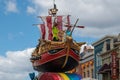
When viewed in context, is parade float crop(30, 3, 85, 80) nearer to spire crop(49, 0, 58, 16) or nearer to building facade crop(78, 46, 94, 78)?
spire crop(49, 0, 58, 16)

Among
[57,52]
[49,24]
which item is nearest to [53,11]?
[49,24]

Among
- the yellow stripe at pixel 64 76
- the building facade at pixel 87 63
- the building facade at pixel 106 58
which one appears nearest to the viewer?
the yellow stripe at pixel 64 76

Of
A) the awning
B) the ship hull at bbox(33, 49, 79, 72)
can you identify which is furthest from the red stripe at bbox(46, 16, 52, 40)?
the awning

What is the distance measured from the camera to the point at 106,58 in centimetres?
6656

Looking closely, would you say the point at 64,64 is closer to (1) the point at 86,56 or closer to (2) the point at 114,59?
(2) the point at 114,59

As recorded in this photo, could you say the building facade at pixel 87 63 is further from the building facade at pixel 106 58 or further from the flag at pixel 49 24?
the flag at pixel 49 24

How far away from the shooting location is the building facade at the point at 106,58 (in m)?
60.1

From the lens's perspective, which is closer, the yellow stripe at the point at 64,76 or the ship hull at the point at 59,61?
the yellow stripe at the point at 64,76

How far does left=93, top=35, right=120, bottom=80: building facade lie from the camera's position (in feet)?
197

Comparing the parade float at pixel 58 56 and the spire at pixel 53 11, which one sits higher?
the spire at pixel 53 11

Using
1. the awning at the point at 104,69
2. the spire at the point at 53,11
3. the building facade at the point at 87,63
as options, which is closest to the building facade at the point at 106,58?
the awning at the point at 104,69

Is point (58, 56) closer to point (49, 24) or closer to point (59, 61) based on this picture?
point (59, 61)

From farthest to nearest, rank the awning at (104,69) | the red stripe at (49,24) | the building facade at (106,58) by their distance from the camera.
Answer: the awning at (104,69)
the building facade at (106,58)
the red stripe at (49,24)

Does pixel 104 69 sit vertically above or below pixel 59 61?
above
